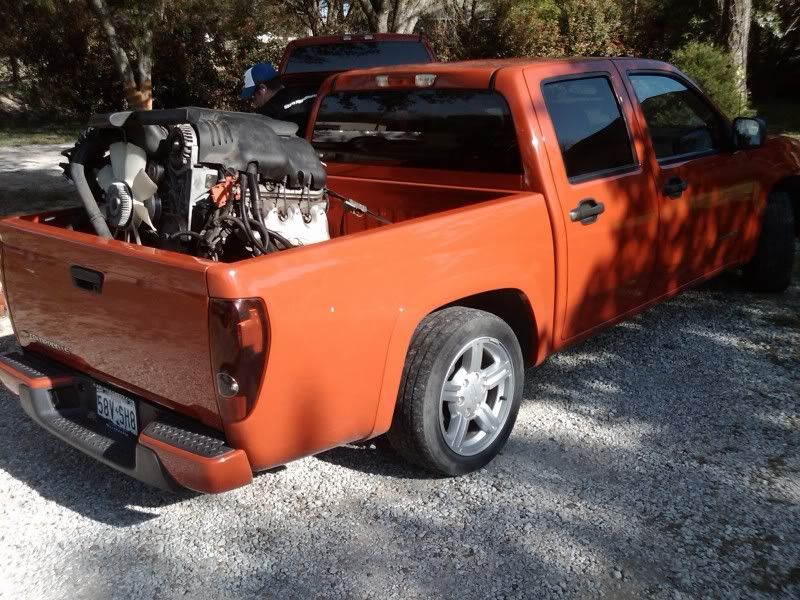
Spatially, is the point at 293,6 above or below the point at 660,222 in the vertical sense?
above

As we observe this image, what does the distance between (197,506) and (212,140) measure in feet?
5.05

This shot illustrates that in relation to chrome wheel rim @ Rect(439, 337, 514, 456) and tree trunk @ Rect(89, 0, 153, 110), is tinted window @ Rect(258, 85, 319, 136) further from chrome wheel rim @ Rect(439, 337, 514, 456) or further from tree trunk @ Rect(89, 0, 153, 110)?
tree trunk @ Rect(89, 0, 153, 110)

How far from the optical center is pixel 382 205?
14.6ft

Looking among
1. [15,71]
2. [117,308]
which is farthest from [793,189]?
[15,71]

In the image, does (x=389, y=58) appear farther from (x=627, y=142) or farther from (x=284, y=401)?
(x=284, y=401)

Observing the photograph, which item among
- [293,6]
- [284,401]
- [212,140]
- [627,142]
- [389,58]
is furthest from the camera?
[293,6]

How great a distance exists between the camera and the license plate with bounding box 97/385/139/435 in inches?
123

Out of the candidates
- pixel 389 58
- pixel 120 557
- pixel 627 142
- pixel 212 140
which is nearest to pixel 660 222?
pixel 627 142

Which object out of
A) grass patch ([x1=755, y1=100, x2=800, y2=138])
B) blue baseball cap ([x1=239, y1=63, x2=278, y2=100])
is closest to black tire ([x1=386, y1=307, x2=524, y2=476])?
blue baseball cap ([x1=239, y1=63, x2=278, y2=100])

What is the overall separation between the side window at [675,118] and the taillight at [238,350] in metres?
2.73

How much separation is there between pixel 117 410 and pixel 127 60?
412 inches

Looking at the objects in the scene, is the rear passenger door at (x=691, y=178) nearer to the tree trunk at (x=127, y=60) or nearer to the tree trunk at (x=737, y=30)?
the tree trunk at (x=737, y=30)

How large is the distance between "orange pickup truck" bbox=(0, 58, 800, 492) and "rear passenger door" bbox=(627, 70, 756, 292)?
17mm

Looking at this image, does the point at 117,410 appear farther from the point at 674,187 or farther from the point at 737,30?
the point at 737,30
